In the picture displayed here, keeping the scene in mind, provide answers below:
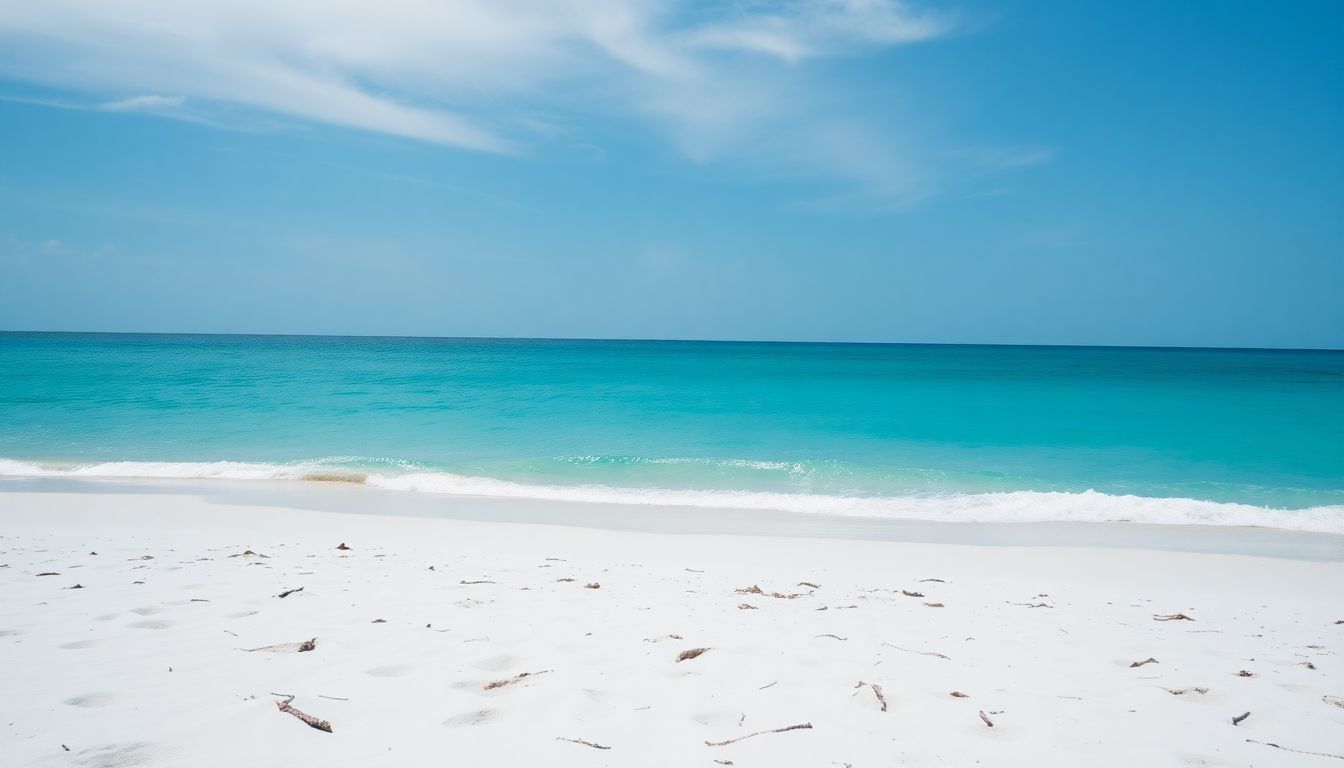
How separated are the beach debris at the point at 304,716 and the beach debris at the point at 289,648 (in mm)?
839

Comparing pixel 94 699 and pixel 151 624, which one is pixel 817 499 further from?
pixel 94 699

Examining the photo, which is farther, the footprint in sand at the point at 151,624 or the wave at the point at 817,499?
the wave at the point at 817,499

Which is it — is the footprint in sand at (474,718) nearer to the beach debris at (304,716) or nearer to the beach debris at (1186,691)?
the beach debris at (304,716)

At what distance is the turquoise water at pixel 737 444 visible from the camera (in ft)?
42.5

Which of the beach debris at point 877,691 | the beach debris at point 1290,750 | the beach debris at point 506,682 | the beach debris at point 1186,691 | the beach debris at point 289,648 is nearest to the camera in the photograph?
the beach debris at point 1290,750

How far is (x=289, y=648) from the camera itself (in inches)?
154

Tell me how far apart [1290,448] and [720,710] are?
75.5 ft

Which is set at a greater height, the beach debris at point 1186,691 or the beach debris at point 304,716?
the beach debris at point 304,716

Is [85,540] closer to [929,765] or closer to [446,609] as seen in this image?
[446,609]

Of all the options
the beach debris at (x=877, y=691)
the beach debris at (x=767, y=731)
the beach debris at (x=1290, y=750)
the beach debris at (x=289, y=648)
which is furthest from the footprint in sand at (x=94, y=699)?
the beach debris at (x=1290, y=750)

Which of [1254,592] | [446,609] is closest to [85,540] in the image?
[446,609]

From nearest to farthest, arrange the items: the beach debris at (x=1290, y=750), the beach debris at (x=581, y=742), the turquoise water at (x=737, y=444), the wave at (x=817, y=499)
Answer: the beach debris at (x=581, y=742) → the beach debris at (x=1290, y=750) → the wave at (x=817, y=499) → the turquoise water at (x=737, y=444)

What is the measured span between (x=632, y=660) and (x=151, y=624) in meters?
3.29

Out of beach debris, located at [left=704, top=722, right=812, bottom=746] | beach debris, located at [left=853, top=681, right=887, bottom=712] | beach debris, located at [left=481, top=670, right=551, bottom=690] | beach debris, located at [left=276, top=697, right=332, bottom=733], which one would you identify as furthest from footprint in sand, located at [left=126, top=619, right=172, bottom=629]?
beach debris, located at [left=853, top=681, right=887, bottom=712]
